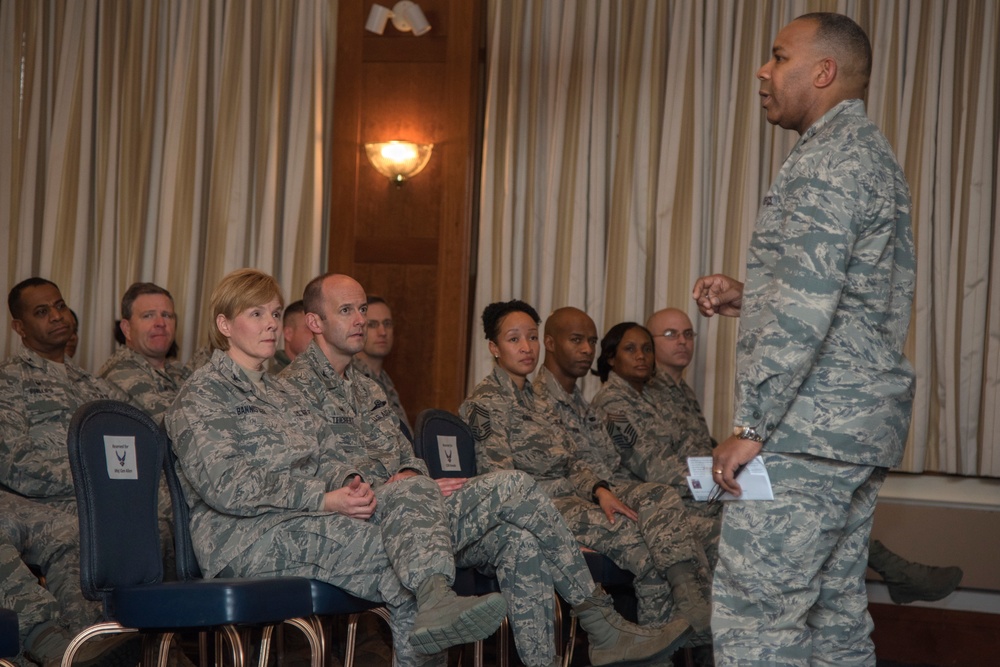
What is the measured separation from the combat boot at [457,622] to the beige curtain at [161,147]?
345cm

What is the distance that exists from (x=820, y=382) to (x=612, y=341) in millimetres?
2946

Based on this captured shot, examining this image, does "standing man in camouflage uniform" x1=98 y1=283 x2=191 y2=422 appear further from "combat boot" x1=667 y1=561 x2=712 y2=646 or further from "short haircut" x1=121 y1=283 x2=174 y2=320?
"combat boot" x1=667 y1=561 x2=712 y2=646

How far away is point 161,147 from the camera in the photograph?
623cm

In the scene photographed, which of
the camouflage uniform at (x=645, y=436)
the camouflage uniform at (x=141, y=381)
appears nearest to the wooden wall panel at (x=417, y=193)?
the camouflage uniform at (x=645, y=436)

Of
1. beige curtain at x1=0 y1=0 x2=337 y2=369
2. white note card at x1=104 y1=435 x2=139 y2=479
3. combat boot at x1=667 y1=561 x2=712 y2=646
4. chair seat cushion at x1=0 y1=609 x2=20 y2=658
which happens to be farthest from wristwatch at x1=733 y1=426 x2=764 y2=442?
beige curtain at x1=0 y1=0 x2=337 y2=369

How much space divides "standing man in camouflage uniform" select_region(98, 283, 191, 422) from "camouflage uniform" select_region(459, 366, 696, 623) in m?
1.43

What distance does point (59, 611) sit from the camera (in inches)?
139

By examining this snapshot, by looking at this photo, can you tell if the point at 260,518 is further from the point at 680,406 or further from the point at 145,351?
the point at 680,406

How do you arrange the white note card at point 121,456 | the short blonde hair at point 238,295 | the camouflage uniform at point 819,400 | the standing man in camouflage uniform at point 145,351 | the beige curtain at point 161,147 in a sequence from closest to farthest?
the camouflage uniform at point 819,400 < the white note card at point 121,456 < the short blonde hair at point 238,295 < the standing man in camouflage uniform at point 145,351 < the beige curtain at point 161,147

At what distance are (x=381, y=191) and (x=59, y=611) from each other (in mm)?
2911

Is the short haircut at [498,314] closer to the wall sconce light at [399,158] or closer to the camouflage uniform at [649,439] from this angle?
the camouflage uniform at [649,439]

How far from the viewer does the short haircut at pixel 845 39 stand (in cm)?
249

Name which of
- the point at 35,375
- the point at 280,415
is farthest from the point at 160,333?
the point at 280,415

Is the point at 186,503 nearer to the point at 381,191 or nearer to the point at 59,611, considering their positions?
the point at 59,611
